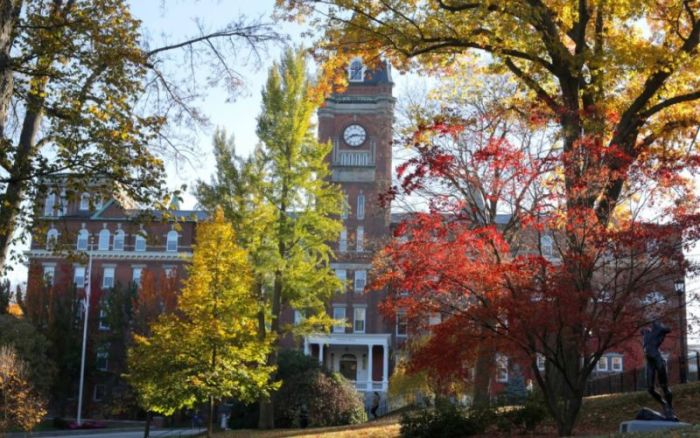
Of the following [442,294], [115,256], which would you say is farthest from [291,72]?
[115,256]

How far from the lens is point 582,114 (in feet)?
47.6

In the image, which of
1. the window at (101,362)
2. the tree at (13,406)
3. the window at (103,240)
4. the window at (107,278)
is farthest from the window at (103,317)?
the tree at (13,406)

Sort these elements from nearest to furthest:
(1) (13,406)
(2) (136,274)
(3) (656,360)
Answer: (3) (656,360)
(1) (13,406)
(2) (136,274)

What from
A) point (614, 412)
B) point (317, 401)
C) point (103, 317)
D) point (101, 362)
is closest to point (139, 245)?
point (103, 317)

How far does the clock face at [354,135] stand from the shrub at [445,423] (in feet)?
143

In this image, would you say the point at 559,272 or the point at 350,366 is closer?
the point at 559,272

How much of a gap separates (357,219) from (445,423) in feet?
140

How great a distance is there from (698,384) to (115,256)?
49690 mm

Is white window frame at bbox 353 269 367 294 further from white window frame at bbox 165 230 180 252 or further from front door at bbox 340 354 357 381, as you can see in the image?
white window frame at bbox 165 230 180 252

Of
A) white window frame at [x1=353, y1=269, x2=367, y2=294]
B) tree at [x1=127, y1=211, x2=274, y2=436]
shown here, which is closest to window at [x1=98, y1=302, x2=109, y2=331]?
white window frame at [x1=353, y1=269, x2=367, y2=294]

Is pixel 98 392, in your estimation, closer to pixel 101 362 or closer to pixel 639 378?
pixel 101 362

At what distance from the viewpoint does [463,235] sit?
12844mm

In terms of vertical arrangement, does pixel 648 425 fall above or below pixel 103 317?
below

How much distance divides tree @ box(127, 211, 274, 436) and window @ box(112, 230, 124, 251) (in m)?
36.8
